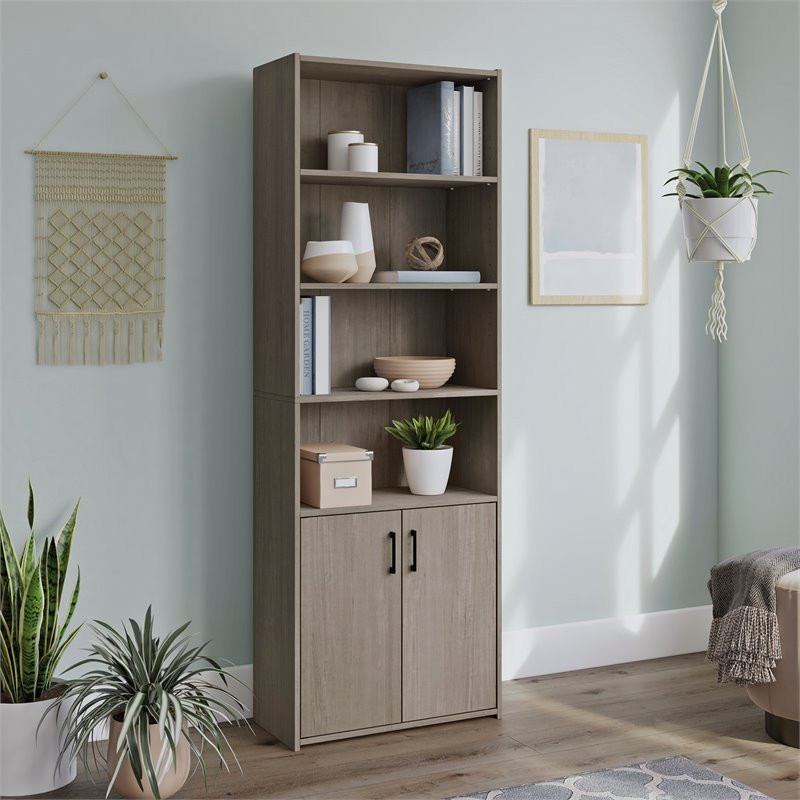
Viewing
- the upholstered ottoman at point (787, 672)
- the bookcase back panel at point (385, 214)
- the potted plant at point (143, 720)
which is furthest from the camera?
the bookcase back panel at point (385, 214)

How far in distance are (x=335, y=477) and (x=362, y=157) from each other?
960 mm

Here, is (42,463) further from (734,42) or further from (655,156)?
(734,42)

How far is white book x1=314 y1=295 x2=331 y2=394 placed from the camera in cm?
325

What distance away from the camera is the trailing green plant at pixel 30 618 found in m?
2.91

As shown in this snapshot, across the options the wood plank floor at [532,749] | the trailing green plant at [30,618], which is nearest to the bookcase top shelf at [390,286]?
the trailing green plant at [30,618]

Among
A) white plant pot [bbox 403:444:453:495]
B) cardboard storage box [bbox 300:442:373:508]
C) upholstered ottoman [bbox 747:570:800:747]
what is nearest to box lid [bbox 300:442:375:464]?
cardboard storage box [bbox 300:442:373:508]

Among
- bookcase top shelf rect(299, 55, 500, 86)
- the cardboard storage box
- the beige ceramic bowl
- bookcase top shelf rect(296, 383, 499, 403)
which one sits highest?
bookcase top shelf rect(299, 55, 500, 86)

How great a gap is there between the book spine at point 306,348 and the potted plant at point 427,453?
36 cm

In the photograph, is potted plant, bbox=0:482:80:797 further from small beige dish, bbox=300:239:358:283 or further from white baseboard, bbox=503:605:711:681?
white baseboard, bbox=503:605:711:681

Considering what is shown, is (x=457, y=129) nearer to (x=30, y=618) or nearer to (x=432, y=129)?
(x=432, y=129)

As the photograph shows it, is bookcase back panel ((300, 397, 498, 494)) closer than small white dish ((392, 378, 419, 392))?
No

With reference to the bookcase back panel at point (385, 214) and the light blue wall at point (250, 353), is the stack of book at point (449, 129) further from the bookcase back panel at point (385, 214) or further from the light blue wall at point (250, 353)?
the light blue wall at point (250, 353)

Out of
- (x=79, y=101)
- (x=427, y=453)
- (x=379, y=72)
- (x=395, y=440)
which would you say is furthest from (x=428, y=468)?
(x=79, y=101)

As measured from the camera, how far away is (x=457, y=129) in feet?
11.1
